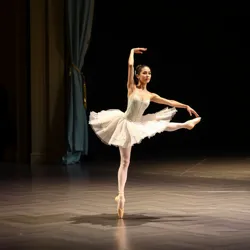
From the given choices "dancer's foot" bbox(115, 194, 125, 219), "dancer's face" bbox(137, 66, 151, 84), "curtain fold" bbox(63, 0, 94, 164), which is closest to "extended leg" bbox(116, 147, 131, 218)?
"dancer's foot" bbox(115, 194, 125, 219)

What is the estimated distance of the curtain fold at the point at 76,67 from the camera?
341 inches

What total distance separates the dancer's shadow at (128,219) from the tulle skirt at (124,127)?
0.50 m

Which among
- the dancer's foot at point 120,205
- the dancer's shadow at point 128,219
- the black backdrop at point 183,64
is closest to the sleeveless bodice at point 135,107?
the dancer's foot at point 120,205

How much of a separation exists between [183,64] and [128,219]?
6840mm

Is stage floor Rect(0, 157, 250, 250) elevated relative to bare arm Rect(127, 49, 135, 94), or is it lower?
lower

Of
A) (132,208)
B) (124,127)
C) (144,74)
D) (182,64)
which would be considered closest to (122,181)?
(124,127)

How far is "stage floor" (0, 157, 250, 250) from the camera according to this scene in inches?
159

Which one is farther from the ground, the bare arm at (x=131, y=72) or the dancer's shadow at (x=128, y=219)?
the bare arm at (x=131, y=72)

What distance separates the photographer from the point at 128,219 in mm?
4812

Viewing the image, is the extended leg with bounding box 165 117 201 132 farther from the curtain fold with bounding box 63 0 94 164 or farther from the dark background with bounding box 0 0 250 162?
the dark background with bounding box 0 0 250 162

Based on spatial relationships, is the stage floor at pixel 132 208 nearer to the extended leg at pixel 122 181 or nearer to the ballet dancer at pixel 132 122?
the extended leg at pixel 122 181

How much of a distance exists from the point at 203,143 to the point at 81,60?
341 centimetres

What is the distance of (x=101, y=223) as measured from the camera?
465cm

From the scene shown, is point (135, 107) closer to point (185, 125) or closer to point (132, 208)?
point (185, 125)
